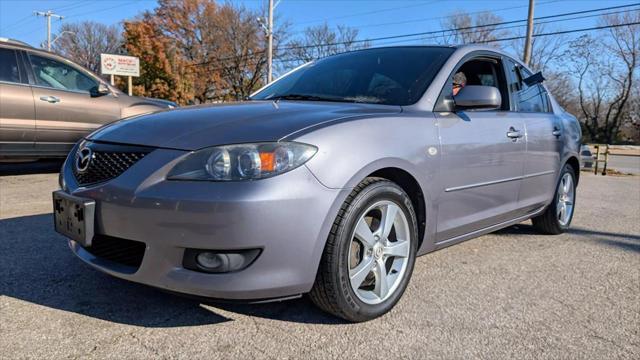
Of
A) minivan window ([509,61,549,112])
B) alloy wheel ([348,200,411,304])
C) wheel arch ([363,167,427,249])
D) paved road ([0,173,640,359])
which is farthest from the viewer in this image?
minivan window ([509,61,549,112])

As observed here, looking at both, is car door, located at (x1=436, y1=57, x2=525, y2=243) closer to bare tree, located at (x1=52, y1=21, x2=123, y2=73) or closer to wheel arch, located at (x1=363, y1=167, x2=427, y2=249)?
wheel arch, located at (x1=363, y1=167, x2=427, y2=249)

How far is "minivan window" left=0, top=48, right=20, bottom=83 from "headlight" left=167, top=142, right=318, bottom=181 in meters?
5.15

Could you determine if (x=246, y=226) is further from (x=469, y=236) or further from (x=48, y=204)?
(x=48, y=204)

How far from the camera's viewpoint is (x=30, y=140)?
20.3ft

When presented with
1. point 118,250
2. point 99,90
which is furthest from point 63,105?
point 118,250

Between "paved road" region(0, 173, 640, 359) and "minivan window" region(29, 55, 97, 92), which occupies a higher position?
"minivan window" region(29, 55, 97, 92)

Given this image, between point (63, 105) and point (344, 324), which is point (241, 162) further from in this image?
point (63, 105)

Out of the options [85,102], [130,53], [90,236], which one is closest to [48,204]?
[85,102]

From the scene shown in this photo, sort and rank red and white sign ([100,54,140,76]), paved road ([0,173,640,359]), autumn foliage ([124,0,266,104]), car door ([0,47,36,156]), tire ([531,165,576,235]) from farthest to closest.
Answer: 1. autumn foliage ([124,0,266,104])
2. red and white sign ([100,54,140,76])
3. car door ([0,47,36,156])
4. tire ([531,165,576,235])
5. paved road ([0,173,640,359])

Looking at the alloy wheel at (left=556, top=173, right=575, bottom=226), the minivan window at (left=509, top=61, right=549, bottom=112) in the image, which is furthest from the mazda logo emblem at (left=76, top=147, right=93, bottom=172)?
the alloy wheel at (left=556, top=173, right=575, bottom=226)

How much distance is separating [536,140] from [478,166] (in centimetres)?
104

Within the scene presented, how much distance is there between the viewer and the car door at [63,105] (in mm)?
6230

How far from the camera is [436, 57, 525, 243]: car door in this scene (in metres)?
2.91

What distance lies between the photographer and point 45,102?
6.22 metres
